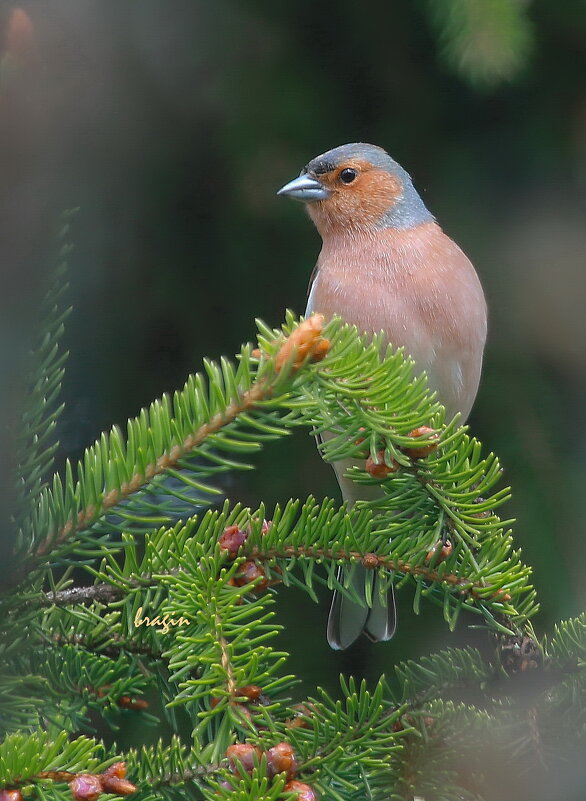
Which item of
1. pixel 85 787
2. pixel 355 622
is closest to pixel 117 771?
pixel 85 787

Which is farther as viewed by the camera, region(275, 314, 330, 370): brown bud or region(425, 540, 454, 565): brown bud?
region(425, 540, 454, 565): brown bud

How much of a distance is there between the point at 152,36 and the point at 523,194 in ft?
4.03

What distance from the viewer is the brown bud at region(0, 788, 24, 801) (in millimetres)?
1279

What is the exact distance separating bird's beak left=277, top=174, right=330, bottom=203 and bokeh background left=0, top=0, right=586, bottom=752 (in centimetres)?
13

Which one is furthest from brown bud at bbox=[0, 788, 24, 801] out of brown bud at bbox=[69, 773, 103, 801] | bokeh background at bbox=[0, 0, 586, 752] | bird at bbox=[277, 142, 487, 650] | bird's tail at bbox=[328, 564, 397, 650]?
bokeh background at bbox=[0, 0, 586, 752]

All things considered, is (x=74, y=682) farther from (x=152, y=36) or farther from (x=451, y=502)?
(x=152, y=36)

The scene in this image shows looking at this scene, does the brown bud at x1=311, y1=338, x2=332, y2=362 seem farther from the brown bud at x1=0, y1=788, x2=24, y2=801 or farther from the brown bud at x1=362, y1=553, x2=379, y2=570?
the brown bud at x1=0, y1=788, x2=24, y2=801

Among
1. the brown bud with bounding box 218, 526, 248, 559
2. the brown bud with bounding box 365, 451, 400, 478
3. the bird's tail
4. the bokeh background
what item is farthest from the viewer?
the bokeh background

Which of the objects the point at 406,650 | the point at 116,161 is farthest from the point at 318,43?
the point at 406,650

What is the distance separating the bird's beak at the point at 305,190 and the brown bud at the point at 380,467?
150 cm

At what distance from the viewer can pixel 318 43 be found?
115 inches

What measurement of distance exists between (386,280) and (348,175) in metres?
0.56

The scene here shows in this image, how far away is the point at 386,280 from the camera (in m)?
2.76

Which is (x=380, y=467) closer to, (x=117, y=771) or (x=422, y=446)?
(x=422, y=446)
